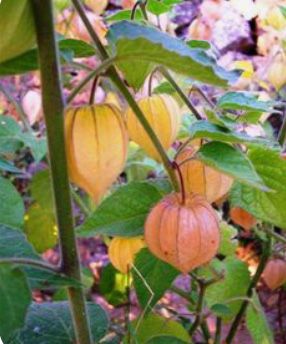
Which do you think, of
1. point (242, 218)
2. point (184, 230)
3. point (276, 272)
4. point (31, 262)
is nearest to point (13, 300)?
point (31, 262)

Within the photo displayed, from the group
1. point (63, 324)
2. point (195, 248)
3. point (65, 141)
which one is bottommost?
point (63, 324)

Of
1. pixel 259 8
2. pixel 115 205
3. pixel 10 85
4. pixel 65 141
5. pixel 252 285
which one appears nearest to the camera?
pixel 65 141

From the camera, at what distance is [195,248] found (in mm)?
552

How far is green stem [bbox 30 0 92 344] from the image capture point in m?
0.45

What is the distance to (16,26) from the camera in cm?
45

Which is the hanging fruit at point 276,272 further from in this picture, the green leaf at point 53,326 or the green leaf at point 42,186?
the green leaf at point 53,326

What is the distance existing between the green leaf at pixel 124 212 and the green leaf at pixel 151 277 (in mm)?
85

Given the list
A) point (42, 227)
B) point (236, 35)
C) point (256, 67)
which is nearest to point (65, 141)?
point (42, 227)

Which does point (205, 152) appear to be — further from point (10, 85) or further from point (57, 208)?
point (10, 85)

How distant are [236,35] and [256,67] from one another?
0.24m

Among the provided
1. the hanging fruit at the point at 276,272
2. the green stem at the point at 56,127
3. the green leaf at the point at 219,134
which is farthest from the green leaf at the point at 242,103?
the hanging fruit at the point at 276,272

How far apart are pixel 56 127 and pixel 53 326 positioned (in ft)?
0.96

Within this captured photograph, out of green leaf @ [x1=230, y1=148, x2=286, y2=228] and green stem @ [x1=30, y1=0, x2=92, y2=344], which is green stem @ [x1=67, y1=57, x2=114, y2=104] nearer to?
green stem @ [x1=30, y1=0, x2=92, y2=344]

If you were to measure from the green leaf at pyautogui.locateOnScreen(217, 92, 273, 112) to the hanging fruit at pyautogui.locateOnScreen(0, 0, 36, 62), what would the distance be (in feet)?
0.54
